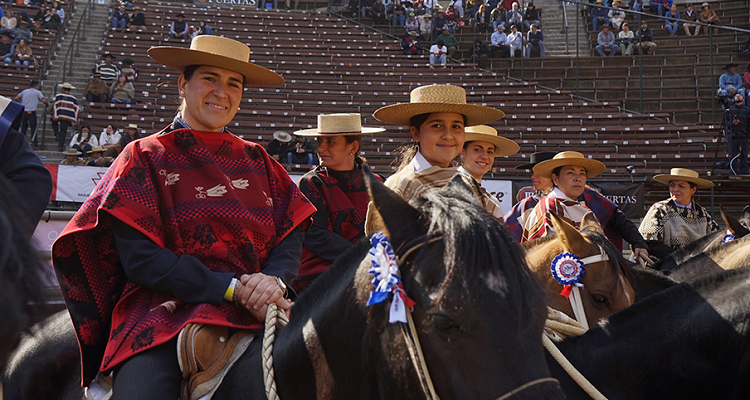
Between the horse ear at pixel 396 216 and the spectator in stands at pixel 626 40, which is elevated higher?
the spectator in stands at pixel 626 40

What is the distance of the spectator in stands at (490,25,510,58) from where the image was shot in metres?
22.6

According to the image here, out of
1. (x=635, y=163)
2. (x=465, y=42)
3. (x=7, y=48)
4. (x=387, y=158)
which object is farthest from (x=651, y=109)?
(x=7, y=48)

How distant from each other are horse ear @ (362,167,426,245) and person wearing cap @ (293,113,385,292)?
7.50ft

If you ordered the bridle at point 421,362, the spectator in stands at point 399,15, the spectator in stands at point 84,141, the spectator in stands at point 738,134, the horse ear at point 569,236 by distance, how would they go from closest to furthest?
the bridle at point 421,362, the horse ear at point 569,236, the spectator in stands at point 84,141, the spectator in stands at point 738,134, the spectator in stands at point 399,15

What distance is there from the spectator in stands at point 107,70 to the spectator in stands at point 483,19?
1375cm

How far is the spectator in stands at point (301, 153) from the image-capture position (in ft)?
48.7

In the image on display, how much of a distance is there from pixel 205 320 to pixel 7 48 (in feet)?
71.2

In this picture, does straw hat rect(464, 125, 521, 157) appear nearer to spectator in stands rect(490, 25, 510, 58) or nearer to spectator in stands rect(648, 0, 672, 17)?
spectator in stands rect(490, 25, 510, 58)

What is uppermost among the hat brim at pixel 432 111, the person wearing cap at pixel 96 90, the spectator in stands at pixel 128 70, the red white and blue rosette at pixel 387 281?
the spectator in stands at pixel 128 70

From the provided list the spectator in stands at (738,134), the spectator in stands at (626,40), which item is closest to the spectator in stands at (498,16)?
the spectator in stands at (626,40)

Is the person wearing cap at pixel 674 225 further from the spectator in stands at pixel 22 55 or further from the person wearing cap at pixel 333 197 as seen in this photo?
the spectator in stands at pixel 22 55

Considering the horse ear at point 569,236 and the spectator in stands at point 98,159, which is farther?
the spectator in stands at point 98,159

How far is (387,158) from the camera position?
16922 mm

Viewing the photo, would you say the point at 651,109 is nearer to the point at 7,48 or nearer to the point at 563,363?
the point at 563,363
